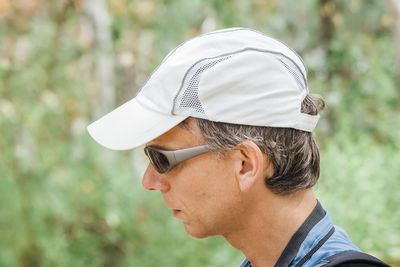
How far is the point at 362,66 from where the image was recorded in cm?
644

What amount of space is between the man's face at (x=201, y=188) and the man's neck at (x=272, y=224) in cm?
4

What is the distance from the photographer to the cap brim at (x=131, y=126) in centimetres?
150

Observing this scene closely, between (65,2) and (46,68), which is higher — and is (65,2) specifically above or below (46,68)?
above

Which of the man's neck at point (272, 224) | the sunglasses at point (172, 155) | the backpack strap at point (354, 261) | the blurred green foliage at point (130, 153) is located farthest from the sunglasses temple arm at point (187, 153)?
the blurred green foliage at point (130, 153)

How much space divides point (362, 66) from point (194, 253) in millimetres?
3012

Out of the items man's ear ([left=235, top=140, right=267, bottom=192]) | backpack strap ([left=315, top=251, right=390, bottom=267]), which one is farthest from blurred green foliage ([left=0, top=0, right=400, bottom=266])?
backpack strap ([left=315, top=251, right=390, bottom=267])

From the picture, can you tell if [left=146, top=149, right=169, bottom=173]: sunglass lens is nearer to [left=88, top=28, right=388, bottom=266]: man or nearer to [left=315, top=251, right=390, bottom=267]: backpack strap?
[left=88, top=28, right=388, bottom=266]: man

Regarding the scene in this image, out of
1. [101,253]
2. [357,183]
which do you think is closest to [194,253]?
[101,253]

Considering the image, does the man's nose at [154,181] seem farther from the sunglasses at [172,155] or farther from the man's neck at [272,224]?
the man's neck at [272,224]

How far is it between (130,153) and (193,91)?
4.04 meters

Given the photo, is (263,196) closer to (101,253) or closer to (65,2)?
(101,253)

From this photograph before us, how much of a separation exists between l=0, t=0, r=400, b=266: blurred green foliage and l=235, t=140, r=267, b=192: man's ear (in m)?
2.43

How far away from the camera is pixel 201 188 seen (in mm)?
1530

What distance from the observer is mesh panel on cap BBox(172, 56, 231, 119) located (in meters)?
1.47
